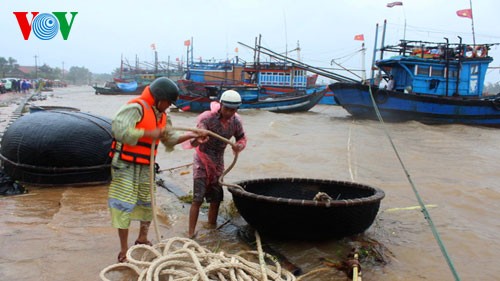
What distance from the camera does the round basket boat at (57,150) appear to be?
17.1ft

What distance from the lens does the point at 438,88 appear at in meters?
19.0

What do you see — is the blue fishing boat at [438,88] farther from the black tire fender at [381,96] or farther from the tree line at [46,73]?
the tree line at [46,73]

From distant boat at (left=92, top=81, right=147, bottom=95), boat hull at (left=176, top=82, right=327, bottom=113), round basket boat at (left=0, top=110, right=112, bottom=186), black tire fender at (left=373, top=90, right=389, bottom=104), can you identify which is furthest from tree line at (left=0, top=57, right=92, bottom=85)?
round basket boat at (left=0, top=110, right=112, bottom=186)

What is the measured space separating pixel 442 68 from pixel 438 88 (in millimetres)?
937

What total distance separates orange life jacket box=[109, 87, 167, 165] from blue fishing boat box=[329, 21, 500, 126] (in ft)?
54.3

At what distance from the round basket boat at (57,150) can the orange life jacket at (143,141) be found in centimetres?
245

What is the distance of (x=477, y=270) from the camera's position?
12.1 feet

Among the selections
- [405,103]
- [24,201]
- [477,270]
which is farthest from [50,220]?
[405,103]

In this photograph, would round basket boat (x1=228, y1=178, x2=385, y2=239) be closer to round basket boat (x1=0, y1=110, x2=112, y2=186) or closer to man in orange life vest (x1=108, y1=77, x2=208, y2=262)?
man in orange life vest (x1=108, y1=77, x2=208, y2=262)

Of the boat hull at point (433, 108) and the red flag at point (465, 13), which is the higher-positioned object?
the red flag at point (465, 13)

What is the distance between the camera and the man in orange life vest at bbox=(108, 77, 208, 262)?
3.01 metres

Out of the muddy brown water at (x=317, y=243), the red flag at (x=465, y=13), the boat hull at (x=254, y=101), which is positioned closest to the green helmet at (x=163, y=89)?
the muddy brown water at (x=317, y=243)

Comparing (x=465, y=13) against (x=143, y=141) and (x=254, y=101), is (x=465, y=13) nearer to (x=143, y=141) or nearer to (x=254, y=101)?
(x=254, y=101)

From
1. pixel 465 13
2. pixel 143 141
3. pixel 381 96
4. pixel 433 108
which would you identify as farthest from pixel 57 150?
pixel 465 13
